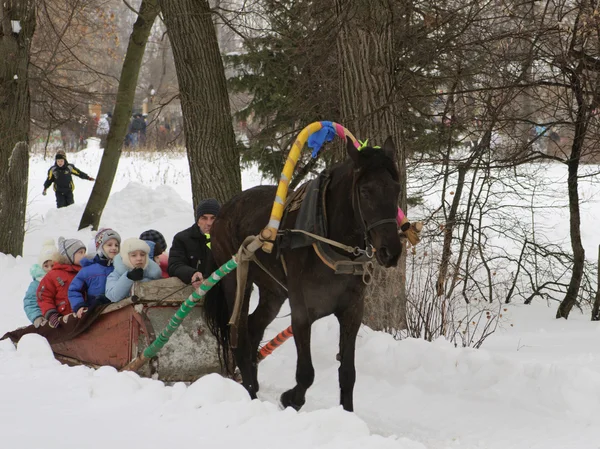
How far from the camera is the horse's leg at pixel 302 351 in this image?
4.94 meters

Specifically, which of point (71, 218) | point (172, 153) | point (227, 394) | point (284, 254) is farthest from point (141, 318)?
point (172, 153)

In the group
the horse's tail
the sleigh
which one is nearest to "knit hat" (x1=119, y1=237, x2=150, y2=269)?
the sleigh

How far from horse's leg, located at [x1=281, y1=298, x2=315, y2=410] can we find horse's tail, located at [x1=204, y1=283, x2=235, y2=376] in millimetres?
1144

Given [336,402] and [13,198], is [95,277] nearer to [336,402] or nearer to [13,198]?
[336,402]

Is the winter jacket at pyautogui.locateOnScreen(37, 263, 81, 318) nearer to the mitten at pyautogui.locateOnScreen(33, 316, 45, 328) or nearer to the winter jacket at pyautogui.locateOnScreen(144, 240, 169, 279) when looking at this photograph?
the mitten at pyautogui.locateOnScreen(33, 316, 45, 328)

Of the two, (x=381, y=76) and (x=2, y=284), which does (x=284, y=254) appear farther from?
(x=2, y=284)

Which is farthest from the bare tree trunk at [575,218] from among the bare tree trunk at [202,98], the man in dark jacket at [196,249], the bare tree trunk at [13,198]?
the bare tree trunk at [13,198]

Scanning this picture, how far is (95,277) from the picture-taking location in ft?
21.0

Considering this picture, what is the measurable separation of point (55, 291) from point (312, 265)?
2.89 meters

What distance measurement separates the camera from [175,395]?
166 inches

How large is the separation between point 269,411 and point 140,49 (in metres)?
11.9

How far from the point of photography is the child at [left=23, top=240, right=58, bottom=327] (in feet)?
21.7

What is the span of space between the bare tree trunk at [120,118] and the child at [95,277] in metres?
8.30

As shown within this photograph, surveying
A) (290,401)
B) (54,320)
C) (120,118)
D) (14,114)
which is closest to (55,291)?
(54,320)
